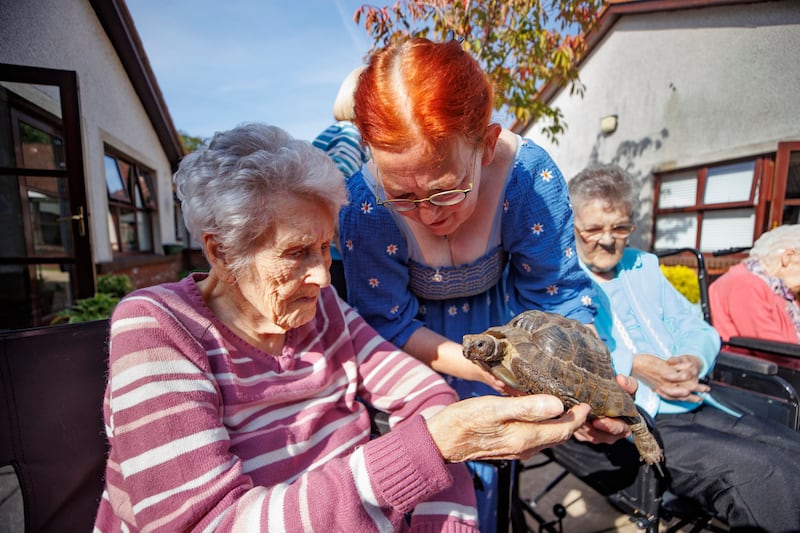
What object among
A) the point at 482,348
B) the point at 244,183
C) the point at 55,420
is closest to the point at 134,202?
the point at 55,420

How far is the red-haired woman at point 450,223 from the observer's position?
1198 mm

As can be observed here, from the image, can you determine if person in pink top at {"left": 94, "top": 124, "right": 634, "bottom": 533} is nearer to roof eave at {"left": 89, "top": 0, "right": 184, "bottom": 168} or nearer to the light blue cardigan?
the light blue cardigan

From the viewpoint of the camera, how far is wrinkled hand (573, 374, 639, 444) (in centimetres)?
146

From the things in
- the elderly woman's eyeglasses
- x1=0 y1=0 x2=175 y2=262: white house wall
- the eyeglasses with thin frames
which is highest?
x1=0 y1=0 x2=175 y2=262: white house wall

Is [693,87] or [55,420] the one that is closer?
[55,420]

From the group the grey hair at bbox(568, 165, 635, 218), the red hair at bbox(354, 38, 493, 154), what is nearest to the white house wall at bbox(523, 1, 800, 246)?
the grey hair at bbox(568, 165, 635, 218)

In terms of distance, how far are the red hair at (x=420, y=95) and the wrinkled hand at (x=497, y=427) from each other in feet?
2.67

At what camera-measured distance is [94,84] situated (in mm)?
4527

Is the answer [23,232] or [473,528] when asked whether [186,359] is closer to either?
[473,528]

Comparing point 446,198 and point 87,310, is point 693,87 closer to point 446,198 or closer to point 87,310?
point 446,198

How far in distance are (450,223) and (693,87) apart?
3.95 metres

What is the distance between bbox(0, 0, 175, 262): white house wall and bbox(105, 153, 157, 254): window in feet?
0.75

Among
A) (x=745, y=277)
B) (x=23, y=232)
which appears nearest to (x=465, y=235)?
(x=745, y=277)

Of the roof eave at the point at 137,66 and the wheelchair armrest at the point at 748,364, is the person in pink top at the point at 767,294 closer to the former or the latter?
the wheelchair armrest at the point at 748,364
